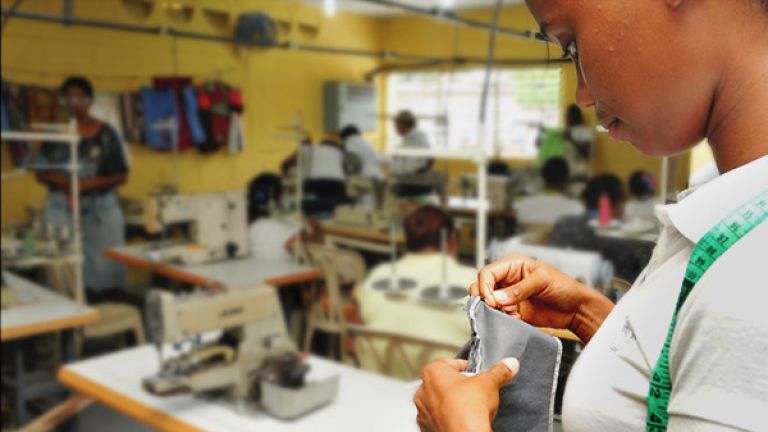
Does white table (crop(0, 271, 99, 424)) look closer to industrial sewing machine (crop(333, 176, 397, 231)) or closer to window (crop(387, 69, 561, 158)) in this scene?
industrial sewing machine (crop(333, 176, 397, 231))

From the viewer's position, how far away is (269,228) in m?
4.30

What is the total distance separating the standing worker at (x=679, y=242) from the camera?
0.42 meters

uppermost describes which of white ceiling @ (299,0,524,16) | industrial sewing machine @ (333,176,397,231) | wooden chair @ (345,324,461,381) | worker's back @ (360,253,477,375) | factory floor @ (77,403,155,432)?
white ceiling @ (299,0,524,16)

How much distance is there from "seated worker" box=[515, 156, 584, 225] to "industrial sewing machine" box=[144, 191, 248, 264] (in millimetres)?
1909

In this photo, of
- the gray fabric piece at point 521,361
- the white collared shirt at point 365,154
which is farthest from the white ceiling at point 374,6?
the gray fabric piece at point 521,361

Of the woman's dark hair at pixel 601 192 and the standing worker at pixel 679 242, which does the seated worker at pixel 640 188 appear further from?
the standing worker at pixel 679 242

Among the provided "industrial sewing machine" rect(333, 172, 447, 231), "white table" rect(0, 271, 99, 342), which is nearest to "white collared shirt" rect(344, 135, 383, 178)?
"industrial sewing machine" rect(333, 172, 447, 231)

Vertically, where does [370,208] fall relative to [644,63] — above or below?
below

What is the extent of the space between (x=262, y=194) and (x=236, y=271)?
106cm

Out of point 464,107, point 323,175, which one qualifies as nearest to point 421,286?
point 323,175

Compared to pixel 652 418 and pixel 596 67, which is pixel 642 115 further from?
pixel 652 418

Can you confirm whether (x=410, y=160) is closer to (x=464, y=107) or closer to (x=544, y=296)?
(x=464, y=107)

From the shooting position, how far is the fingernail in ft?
1.95

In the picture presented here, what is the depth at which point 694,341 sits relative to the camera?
0.44m
